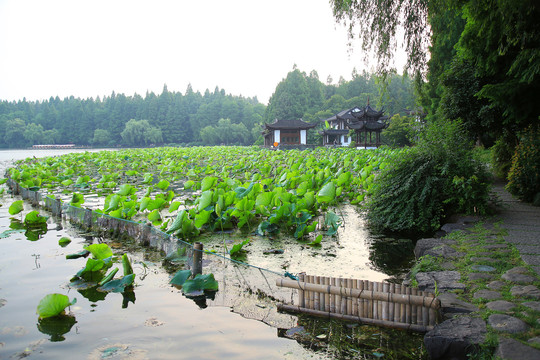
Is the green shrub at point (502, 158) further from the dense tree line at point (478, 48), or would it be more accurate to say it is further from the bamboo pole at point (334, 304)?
the bamboo pole at point (334, 304)

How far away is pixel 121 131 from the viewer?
57.4 m

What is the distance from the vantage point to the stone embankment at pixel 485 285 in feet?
5.72

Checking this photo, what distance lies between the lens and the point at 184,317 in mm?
2434

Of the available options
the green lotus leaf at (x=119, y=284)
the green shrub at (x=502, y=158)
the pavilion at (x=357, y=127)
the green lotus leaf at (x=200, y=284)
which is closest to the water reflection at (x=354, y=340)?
the green lotus leaf at (x=200, y=284)

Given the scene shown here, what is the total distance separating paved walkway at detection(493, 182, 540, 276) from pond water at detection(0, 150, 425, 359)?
3.01 feet

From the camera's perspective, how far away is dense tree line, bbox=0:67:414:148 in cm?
5053

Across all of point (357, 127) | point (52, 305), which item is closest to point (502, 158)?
point (52, 305)

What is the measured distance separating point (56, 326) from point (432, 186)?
3770mm

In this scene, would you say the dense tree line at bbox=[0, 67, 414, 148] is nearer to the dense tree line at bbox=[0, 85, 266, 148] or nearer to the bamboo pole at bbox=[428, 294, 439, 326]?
the dense tree line at bbox=[0, 85, 266, 148]

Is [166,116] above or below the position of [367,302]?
above

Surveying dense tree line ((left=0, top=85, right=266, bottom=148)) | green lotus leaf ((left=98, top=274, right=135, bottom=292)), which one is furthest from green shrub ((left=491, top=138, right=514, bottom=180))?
dense tree line ((left=0, top=85, right=266, bottom=148))

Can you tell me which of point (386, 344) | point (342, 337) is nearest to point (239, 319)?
point (342, 337)

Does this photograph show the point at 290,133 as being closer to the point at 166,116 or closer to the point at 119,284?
the point at 166,116

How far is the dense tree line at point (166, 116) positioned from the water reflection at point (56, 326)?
44946 mm
